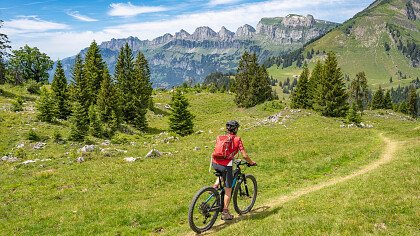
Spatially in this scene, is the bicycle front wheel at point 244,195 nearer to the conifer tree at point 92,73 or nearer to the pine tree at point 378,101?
the conifer tree at point 92,73

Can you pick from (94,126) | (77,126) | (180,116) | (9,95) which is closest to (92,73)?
(9,95)

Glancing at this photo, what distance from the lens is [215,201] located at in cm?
1361

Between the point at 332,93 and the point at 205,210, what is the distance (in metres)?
63.2

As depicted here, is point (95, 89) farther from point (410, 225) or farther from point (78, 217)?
point (410, 225)

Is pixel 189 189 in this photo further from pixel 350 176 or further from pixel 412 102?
pixel 412 102

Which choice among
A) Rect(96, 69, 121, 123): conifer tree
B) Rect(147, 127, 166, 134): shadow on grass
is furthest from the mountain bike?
Rect(147, 127, 166, 134): shadow on grass

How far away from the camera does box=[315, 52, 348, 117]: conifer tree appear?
70050 millimetres

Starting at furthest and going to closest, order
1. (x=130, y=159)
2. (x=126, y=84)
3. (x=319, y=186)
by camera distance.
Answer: (x=126, y=84) → (x=130, y=159) → (x=319, y=186)

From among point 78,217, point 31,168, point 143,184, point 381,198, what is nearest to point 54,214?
point 78,217

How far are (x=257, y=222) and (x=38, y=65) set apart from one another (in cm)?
11231

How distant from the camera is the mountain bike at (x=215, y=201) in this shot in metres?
13.0

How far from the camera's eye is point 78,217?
16516 mm

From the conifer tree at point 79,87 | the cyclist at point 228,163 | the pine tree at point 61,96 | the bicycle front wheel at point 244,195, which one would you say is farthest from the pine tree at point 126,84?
the cyclist at point 228,163

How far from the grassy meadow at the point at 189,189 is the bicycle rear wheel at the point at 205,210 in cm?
56
